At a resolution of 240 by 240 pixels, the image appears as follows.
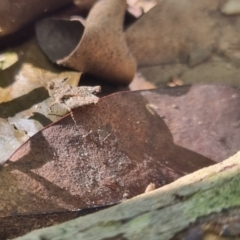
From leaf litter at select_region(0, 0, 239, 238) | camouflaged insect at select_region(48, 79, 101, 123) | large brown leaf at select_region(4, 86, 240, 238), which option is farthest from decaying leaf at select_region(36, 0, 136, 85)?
large brown leaf at select_region(4, 86, 240, 238)

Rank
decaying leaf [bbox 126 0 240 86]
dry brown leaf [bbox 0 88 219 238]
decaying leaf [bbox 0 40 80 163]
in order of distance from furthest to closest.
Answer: decaying leaf [bbox 126 0 240 86]
decaying leaf [bbox 0 40 80 163]
dry brown leaf [bbox 0 88 219 238]

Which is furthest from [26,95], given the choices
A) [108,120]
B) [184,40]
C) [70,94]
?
[184,40]

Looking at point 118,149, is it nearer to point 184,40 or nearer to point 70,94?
point 70,94

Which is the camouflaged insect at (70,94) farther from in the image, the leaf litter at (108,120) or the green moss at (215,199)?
the green moss at (215,199)

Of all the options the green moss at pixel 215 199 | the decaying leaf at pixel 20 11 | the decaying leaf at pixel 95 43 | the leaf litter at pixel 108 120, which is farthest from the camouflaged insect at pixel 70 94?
the green moss at pixel 215 199

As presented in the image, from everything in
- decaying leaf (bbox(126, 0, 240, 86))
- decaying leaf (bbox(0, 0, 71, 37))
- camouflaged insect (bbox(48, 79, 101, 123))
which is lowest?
decaying leaf (bbox(126, 0, 240, 86))

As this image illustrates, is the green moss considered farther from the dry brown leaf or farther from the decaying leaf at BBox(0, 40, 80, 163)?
the decaying leaf at BBox(0, 40, 80, 163)

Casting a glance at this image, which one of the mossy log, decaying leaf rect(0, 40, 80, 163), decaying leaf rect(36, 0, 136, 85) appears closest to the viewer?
the mossy log

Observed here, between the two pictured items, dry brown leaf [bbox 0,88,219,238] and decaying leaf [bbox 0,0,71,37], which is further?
decaying leaf [bbox 0,0,71,37]

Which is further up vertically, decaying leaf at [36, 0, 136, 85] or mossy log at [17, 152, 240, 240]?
decaying leaf at [36, 0, 136, 85]
